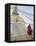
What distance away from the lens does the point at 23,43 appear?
164cm

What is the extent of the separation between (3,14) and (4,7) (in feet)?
0.31

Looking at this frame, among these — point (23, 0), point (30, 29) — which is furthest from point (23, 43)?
point (23, 0)

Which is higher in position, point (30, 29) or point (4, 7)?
point (4, 7)

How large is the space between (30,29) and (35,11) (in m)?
0.26

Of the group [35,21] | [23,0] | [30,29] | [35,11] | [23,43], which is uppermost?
[23,0]

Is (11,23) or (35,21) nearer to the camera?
(11,23)

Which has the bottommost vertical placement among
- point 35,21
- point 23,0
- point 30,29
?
point 30,29

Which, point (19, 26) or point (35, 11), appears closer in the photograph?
point (19, 26)

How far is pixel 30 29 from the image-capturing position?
1.65 metres

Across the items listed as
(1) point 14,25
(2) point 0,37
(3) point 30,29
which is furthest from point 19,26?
(2) point 0,37

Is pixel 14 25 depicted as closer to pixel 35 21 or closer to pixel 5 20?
pixel 5 20

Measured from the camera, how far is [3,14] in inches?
62.6

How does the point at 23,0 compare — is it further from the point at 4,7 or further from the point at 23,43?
the point at 23,43

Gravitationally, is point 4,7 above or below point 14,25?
above
